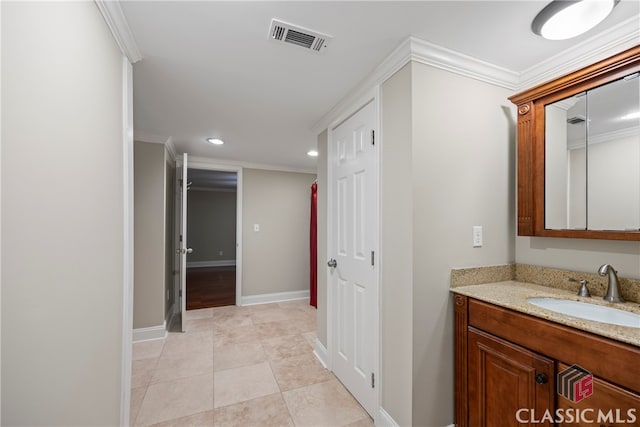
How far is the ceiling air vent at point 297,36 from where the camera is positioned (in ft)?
4.19

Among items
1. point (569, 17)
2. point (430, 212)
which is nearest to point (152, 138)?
point (430, 212)

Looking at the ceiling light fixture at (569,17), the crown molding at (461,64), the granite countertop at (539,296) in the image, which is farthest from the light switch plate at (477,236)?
the ceiling light fixture at (569,17)

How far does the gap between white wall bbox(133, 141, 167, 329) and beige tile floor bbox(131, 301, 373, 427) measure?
1.27 ft

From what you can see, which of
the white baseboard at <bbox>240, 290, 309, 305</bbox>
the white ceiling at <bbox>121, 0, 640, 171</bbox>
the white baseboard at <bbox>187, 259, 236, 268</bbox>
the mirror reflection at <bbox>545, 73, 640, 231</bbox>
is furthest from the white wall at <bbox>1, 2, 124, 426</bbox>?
the white baseboard at <bbox>187, 259, 236, 268</bbox>

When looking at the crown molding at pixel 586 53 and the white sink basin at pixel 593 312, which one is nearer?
the white sink basin at pixel 593 312

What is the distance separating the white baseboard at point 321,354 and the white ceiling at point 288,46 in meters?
2.16

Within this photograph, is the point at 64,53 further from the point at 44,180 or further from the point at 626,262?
the point at 626,262

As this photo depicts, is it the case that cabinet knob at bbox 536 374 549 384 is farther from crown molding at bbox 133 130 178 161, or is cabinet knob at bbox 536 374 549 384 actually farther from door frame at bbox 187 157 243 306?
door frame at bbox 187 157 243 306

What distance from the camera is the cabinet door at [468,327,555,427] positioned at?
Answer: 1.10 metres

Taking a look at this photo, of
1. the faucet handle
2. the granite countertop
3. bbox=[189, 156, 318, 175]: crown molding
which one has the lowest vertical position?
the granite countertop

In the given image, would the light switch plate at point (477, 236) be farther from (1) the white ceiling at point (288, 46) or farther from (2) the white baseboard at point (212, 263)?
(2) the white baseboard at point (212, 263)

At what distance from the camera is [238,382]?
213cm

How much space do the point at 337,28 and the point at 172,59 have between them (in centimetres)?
99

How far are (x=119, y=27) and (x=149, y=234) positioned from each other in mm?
2252
